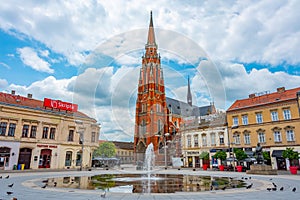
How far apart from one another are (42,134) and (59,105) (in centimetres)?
610

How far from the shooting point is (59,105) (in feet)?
123

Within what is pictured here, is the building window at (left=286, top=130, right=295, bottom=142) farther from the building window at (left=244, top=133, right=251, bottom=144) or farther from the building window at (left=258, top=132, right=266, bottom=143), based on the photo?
the building window at (left=244, top=133, right=251, bottom=144)

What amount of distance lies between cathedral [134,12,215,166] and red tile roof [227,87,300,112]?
78.1 feet

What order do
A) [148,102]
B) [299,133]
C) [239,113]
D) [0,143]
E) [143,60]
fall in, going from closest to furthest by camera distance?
[0,143], [299,133], [239,113], [148,102], [143,60]

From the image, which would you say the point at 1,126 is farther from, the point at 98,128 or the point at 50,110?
the point at 98,128

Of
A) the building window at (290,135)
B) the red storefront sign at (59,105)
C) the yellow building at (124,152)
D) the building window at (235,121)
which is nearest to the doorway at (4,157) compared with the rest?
the red storefront sign at (59,105)

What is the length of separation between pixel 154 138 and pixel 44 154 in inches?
1469

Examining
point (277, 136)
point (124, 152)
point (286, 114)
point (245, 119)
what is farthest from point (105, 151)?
point (286, 114)

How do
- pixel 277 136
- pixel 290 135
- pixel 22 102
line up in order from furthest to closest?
pixel 22 102 < pixel 277 136 < pixel 290 135

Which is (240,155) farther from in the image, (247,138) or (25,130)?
(25,130)

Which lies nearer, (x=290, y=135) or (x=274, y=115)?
(x=290, y=135)

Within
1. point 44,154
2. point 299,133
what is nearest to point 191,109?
point 299,133

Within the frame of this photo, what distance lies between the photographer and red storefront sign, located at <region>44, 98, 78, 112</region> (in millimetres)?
35938

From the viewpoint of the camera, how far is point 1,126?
29094mm
